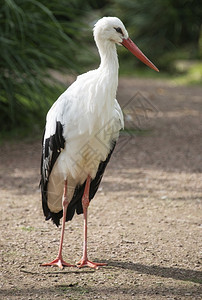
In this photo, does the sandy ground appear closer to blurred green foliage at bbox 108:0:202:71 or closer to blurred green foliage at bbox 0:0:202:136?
blurred green foliage at bbox 0:0:202:136

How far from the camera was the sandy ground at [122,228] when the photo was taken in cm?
345

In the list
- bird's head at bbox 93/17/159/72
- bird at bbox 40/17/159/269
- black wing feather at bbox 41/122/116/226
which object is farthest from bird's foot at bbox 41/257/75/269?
bird's head at bbox 93/17/159/72

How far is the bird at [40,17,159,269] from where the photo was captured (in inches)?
144

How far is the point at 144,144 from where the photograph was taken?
782 centimetres

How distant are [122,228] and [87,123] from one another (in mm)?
1338

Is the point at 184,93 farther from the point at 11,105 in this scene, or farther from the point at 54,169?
the point at 54,169

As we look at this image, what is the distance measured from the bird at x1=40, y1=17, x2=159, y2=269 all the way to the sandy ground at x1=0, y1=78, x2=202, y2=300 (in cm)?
26

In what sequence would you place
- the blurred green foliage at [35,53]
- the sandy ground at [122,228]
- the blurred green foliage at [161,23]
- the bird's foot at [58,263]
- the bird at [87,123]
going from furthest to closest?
the blurred green foliage at [161,23]
the blurred green foliage at [35,53]
the bird's foot at [58,263]
the bird at [87,123]
the sandy ground at [122,228]

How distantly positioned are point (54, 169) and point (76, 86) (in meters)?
0.68

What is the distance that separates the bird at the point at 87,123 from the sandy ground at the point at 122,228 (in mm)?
258

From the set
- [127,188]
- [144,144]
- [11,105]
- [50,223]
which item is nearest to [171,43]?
[144,144]

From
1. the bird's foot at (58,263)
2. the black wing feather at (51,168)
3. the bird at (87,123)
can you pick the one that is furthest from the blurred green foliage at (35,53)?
the bird's foot at (58,263)

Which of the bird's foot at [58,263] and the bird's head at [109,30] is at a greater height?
the bird's head at [109,30]

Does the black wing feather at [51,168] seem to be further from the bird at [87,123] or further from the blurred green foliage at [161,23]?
the blurred green foliage at [161,23]
